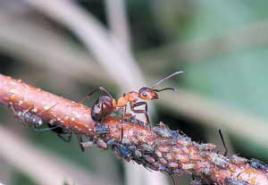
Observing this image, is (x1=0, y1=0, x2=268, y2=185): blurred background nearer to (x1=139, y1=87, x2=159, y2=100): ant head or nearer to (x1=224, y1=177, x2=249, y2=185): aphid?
(x1=139, y1=87, x2=159, y2=100): ant head

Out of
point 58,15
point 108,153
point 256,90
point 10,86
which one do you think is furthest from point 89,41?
point 10,86

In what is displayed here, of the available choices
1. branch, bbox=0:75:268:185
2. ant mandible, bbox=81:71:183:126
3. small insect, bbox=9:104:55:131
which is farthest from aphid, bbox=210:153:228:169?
small insect, bbox=9:104:55:131

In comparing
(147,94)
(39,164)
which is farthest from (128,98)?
(39,164)

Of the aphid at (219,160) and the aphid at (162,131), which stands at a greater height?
the aphid at (162,131)

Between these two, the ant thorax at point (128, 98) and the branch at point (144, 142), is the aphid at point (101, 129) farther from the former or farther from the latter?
the ant thorax at point (128, 98)

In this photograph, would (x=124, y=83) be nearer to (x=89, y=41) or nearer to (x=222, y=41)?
(x=89, y=41)

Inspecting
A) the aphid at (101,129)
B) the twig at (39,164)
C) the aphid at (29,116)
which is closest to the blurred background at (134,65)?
the twig at (39,164)
